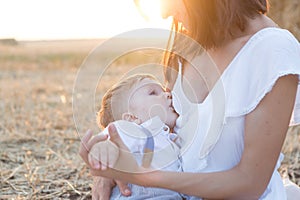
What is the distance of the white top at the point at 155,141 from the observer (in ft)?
5.01

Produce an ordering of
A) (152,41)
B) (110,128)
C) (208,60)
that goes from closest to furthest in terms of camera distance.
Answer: (110,128), (208,60), (152,41)

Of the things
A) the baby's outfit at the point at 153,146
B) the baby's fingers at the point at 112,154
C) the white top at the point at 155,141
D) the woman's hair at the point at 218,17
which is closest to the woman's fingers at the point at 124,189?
the baby's outfit at the point at 153,146

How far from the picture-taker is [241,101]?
5.02 feet

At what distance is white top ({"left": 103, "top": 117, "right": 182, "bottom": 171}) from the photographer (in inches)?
60.2

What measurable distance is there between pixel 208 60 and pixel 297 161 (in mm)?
1398

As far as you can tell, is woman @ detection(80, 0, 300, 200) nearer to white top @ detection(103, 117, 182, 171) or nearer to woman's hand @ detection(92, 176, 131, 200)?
white top @ detection(103, 117, 182, 171)

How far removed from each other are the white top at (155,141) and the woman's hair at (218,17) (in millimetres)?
251

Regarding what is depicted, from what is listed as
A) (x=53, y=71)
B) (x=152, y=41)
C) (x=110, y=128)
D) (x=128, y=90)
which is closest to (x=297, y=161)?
(x=152, y=41)

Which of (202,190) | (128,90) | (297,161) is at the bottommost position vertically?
(297,161)

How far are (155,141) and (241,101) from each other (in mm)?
240

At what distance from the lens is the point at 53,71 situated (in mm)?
8555

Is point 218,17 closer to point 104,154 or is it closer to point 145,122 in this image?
point 145,122

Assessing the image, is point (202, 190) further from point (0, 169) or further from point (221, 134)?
point (0, 169)

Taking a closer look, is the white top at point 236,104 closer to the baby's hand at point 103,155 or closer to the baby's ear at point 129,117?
the baby's ear at point 129,117
